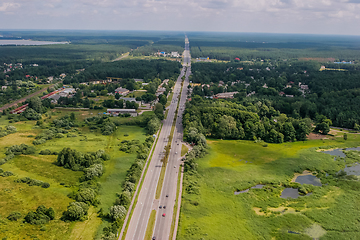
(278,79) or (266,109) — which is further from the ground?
(278,79)

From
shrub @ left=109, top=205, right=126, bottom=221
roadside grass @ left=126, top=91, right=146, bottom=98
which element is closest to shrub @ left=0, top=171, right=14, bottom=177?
shrub @ left=109, top=205, right=126, bottom=221

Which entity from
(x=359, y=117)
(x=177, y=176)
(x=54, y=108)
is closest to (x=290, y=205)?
(x=177, y=176)

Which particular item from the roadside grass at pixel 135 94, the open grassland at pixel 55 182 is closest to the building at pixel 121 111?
the open grassland at pixel 55 182

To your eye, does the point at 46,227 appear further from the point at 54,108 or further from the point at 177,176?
the point at 54,108

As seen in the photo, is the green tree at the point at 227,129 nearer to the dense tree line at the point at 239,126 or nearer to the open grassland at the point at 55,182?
the dense tree line at the point at 239,126

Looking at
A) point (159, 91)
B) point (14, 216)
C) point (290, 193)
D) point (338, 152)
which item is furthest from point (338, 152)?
point (159, 91)
